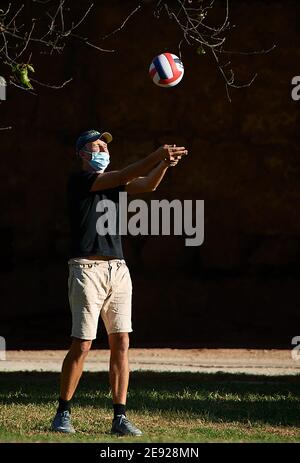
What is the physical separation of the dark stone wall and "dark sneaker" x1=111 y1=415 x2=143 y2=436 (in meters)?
8.29

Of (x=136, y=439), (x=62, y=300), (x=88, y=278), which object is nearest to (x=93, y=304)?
(x=88, y=278)

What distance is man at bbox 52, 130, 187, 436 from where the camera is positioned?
27.8ft

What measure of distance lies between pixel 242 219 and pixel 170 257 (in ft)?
3.55

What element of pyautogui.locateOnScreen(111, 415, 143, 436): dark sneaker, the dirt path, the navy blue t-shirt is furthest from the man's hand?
the dirt path

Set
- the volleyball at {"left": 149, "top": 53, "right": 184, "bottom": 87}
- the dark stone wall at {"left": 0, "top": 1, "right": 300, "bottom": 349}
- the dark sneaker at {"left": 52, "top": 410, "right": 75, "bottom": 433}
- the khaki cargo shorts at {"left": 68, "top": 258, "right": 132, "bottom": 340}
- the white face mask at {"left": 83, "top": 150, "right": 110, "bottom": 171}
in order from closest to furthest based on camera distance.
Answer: the khaki cargo shorts at {"left": 68, "top": 258, "right": 132, "bottom": 340} → the dark sneaker at {"left": 52, "top": 410, "right": 75, "bottom": 433} → the white face mask at {"left": 83, "top": 150, "right": 110, "bottom": 171} → the volleyball at {"left": 149, "top": 53, "right": 184, "bottom": 87} → the dark stone wall at {"left": 0, "top": 1, "right": 300, "bottom": 349}

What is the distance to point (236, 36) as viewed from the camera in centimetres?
1678

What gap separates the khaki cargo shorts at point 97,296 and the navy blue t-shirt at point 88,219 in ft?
0.25

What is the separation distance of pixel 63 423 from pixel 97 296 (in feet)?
2.93

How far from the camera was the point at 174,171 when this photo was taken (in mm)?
17047

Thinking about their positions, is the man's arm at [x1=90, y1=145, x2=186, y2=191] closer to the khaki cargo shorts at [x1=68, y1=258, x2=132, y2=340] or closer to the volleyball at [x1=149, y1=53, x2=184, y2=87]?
the khaki cargo shorts at [x1=68, y1=258, x2=132, y2=340]

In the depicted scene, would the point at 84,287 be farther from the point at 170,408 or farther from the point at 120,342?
the point at 170,408

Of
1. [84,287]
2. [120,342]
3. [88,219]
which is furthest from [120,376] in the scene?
[88,219]

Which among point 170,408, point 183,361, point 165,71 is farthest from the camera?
point 183,361

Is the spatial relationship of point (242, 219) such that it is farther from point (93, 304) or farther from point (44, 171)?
point (93, 304)
